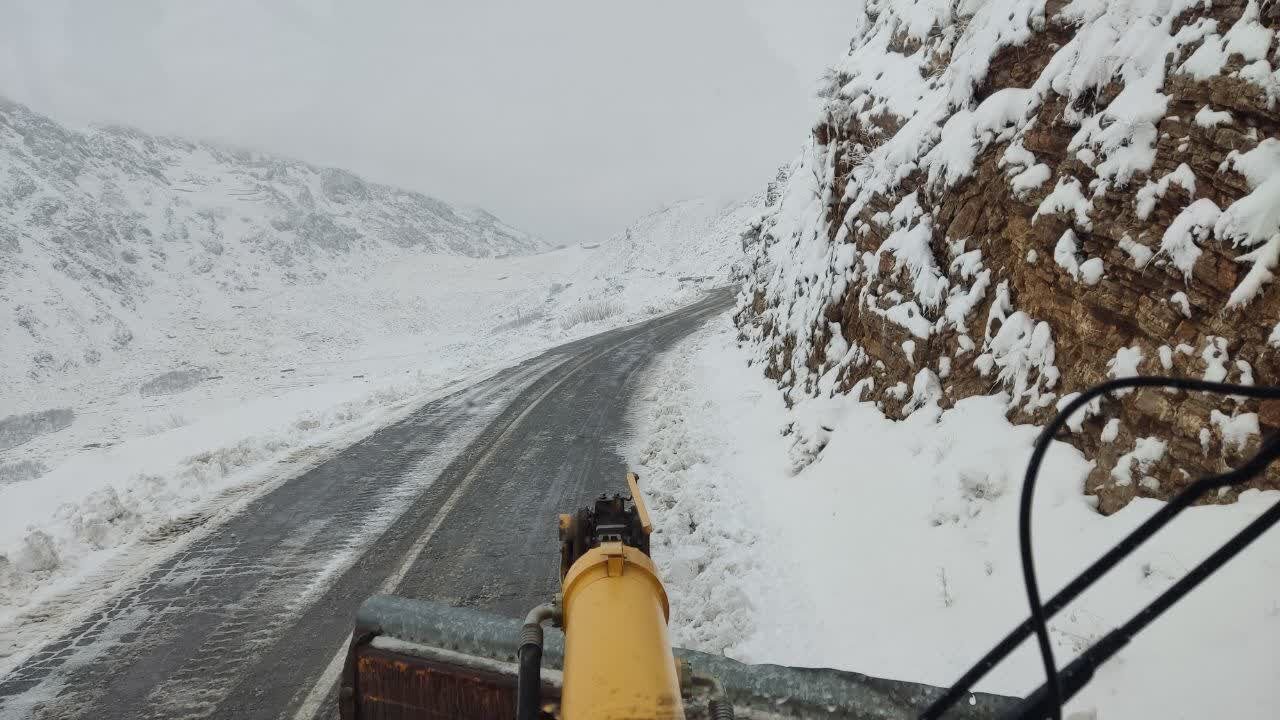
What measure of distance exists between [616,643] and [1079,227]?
20.5 feet

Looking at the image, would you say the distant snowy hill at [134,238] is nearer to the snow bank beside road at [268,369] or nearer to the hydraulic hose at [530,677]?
the snow bank beside road at [268,369]

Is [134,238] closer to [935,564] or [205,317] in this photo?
[205,317]

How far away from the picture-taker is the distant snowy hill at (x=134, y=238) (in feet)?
156

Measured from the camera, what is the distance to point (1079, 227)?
19.3 ft

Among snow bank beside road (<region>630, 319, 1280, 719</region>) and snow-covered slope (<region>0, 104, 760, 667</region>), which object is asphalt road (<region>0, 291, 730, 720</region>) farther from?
snow bank beside road (<region>630, 319, 1280, 719</region>)

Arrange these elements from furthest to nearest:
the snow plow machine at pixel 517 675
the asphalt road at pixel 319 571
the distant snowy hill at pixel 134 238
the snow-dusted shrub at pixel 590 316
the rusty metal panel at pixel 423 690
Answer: the distant snowy hill at pixel 134 238
the snow-dusted shrub at pixel 590 316
the asphalt road at pixel 319 571
the rusty metal panel at pixel 423 690
the snow plow machine at pixel 517 675

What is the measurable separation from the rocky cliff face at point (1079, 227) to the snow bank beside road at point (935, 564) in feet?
1.45

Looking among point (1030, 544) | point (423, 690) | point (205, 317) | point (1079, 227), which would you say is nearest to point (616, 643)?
point (1030, 544)

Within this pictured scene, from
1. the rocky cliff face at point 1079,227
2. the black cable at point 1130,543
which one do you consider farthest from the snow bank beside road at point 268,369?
the rocky cliff face at point 1079,227

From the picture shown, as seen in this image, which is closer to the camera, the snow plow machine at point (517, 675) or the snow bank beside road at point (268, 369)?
the snow plow machine at point (517, 675)

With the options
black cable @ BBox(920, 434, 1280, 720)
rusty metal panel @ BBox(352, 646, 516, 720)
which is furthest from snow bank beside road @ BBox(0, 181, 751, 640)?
black cable @ BBox(920, 434, 1280, 720)

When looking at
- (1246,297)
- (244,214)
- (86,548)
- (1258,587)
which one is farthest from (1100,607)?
(244,214)

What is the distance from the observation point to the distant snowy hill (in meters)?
47.5

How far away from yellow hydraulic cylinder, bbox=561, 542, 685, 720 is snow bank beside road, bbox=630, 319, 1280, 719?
3064 millimetres
